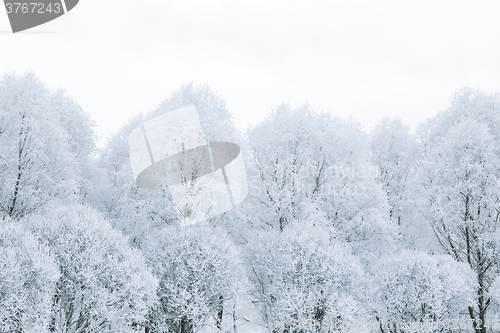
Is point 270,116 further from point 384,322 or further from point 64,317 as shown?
point 64,317

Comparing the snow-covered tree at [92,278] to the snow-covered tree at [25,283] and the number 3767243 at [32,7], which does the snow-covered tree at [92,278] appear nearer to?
the snow-covered tree at [25,283]

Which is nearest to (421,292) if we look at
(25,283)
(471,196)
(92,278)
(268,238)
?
(471,196)

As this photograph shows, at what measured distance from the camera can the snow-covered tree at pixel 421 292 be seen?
1762 cm

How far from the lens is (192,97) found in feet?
72.7

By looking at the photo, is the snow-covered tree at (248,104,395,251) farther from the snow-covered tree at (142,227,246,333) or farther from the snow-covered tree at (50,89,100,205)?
the snow-covered tree at (50,89,100,205)

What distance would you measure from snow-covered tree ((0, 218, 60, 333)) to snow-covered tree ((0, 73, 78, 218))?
5853 mm

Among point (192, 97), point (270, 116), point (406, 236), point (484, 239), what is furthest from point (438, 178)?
point (192, 97)

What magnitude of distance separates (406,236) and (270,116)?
12477 millimetres

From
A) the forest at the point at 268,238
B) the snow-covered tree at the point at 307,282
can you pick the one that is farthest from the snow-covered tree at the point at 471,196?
the snow-covered tree at the point at 307,282

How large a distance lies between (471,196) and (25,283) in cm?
2185

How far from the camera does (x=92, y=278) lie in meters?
15.4

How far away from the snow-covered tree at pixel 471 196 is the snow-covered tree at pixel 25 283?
19646 millimetres

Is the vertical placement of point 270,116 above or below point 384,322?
above

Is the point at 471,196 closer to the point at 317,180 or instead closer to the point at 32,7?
the point at 317,180
